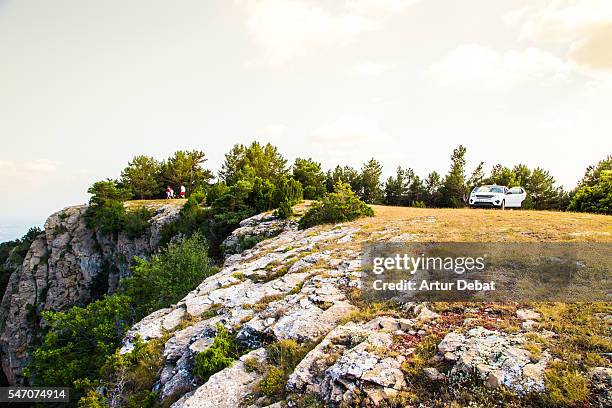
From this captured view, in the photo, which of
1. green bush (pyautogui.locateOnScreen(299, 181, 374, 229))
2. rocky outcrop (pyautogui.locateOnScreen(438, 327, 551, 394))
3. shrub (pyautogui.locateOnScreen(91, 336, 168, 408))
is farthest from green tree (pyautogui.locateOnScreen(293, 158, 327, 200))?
rocky outcrop (pyautogui.locateOnScreen(438, 327, 551, 394))

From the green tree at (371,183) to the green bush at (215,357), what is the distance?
43849mm

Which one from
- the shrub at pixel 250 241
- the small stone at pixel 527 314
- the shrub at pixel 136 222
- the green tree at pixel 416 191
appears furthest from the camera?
the green tree at pixel 416 191

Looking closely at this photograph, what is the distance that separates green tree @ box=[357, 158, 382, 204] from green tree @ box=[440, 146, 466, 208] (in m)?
9.73

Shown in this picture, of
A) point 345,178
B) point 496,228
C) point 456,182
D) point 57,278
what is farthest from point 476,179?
point 57,278

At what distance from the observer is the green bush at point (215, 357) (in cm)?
761

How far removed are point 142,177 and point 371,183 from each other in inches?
1400

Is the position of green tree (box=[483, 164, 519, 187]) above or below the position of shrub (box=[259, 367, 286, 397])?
above

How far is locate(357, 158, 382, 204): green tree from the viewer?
1998 inches

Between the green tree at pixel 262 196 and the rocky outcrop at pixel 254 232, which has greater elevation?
the green tree at pixel 262 196

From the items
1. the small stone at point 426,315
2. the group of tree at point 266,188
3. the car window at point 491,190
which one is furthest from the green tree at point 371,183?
the small stone at point 426,315

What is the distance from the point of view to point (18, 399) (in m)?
13.8

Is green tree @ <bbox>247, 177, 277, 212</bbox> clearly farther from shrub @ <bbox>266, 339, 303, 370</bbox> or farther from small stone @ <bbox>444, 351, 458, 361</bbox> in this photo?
small stone @ <bbox>444, 351, 458, 361</bbox>

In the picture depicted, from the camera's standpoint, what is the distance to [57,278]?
44656 mm

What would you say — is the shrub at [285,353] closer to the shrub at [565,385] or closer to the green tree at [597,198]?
the shrub at [565,385]
